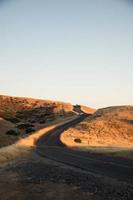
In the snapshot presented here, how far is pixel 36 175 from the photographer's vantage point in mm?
24672

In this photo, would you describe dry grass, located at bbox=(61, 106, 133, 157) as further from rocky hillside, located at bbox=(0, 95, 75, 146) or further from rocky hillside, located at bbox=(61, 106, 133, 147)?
rocky hillside, located at bbox=(0, 95, 75, 146)

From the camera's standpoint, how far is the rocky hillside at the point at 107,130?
67.5 meters

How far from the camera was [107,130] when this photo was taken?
261 ft

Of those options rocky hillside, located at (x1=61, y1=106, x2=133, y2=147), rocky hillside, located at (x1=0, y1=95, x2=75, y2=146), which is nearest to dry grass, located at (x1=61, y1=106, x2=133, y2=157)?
rocky hillside, located at (x1=61, y1=106, x2=133, y2=147)

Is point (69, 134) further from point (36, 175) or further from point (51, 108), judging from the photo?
point (51, 108)

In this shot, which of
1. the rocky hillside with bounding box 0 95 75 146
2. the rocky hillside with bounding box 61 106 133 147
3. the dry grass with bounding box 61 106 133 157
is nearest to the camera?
the rocky hillside with bounding box 61 106 133 147

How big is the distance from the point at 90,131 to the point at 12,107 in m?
78.8

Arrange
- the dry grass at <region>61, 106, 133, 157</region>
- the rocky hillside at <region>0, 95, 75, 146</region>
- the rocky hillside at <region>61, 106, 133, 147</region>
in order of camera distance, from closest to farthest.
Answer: the rocky hillside at <region>61, 106, 133, 147</region>, the dry grass at <region>61, 106, 133, 157</region>, the rocky hillside at <region>0, 95, 75, 146</region>

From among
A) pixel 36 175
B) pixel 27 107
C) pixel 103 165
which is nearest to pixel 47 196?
pixel 36 175

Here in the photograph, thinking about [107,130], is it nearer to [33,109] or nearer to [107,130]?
[107,130]

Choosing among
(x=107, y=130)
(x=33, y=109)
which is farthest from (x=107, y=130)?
(x=33, y=109)

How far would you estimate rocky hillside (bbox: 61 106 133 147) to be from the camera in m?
67.5

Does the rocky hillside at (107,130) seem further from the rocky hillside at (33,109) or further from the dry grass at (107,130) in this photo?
the rocky hillside at (33,109)

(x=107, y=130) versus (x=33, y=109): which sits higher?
(x=33, y=109)
